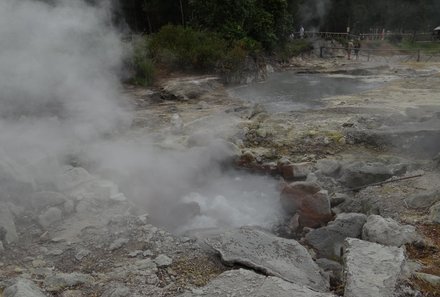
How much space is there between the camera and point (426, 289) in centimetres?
314

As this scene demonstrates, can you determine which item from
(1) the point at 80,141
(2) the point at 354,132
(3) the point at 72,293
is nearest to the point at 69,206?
(3) the point at 72,293

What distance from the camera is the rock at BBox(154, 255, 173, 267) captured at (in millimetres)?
3533

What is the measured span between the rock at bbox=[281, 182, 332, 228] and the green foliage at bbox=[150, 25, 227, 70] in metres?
8.14

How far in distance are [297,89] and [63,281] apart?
10.9 meters

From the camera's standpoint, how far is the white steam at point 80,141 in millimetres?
5091

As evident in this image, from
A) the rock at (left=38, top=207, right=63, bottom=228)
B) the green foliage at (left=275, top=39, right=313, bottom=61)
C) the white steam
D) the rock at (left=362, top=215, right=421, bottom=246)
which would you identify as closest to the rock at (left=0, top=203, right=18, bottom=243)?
the rock at (left=38, top=207, right=63, bottom=228)

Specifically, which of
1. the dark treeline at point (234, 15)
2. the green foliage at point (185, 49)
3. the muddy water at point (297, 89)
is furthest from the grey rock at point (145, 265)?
the dark treeline at point (234, 15)

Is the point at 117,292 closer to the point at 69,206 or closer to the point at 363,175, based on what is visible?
the point at 69,206

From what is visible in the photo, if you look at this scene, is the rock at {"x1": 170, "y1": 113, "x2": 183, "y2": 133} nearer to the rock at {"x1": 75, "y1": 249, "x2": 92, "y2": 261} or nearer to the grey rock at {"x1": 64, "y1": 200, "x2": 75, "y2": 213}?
the grey rock at {"x1": 64, "y1": 200, "x2": 75, "y2": 213}

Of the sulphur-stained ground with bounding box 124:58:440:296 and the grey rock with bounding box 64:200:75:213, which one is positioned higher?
the grey rock with bounding box 64:200:75:213

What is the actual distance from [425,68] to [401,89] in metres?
5.87

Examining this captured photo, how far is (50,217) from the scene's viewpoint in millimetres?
4219

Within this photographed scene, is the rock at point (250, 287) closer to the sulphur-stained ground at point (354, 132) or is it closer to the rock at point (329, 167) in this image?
the sulphur-stained ground at point (354, 132)

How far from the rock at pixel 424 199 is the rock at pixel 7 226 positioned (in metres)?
3.70
